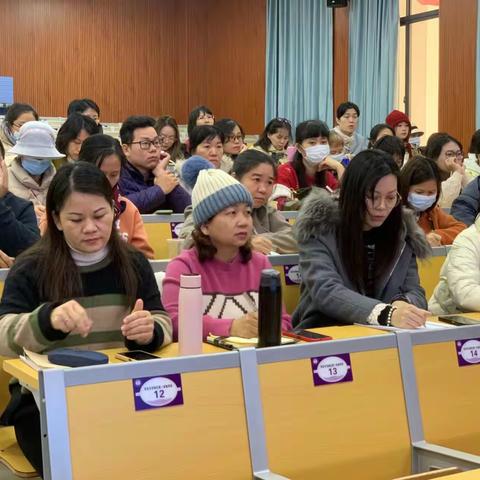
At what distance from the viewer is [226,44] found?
43.6 feet

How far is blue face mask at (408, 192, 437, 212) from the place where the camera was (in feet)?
14.3

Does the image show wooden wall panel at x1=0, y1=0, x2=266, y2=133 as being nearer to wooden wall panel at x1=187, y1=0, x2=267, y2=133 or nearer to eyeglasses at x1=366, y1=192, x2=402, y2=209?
wooden wall panel at x1=187, y1=0, x2=267, y2=133

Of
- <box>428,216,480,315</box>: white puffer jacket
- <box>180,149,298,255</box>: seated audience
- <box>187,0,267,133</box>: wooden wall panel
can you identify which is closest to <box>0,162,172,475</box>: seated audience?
Answer: <box>428,216,480,315</box>: white puffer jacket

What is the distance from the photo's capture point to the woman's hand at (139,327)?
2.31 meters

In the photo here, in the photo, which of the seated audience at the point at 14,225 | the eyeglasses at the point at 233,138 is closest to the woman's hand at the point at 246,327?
the seated audience at the point at 14,225

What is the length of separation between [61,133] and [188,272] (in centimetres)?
294

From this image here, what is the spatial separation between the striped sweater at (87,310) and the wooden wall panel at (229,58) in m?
10.3

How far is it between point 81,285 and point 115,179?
181cm

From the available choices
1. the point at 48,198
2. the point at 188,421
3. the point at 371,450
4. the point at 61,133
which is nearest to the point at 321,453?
the point at 371,450

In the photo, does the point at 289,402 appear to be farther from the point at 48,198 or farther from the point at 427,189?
the point at 427,189

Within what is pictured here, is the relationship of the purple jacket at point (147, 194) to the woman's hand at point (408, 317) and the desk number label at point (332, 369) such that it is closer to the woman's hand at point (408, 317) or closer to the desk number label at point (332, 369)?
the woman's hand at point (408, 317)

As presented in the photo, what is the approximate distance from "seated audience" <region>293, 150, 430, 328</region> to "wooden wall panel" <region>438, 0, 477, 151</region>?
6129mm

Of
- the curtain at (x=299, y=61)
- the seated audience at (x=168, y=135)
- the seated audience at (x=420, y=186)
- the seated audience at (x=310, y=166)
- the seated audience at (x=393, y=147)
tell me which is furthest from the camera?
the curtain at (x=299, y=61)

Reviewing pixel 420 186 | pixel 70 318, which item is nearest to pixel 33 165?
pixel 420 186
